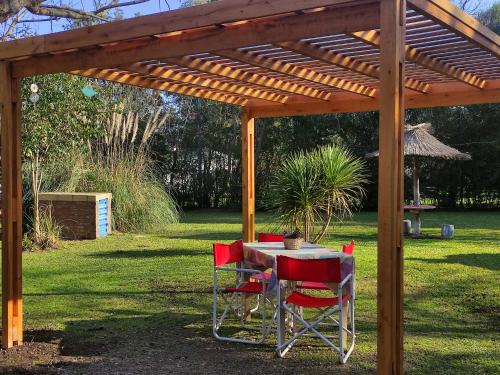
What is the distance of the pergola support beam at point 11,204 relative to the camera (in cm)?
504

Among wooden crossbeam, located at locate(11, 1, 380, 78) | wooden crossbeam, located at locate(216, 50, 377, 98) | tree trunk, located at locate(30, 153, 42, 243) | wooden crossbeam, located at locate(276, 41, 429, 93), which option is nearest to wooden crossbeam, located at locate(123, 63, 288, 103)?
wooden crossbeam, located at locate(11, 1, 380, 78)

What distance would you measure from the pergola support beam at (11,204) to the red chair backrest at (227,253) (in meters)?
1.73

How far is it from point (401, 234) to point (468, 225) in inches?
569

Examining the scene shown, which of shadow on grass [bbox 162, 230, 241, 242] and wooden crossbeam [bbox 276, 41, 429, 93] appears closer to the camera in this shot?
wooden crossbeam [bbox 276, 41, 429, 93]

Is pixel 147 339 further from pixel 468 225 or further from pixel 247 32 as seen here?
pixel 468 225

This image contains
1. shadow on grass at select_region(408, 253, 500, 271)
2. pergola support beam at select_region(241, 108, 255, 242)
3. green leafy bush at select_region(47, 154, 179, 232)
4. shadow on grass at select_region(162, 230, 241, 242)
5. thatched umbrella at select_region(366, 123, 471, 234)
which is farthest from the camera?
thatched umbrella at select_region(366, 123, 471, 234)

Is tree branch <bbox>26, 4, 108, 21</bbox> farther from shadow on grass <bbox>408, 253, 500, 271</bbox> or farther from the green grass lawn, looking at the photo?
shadow on grass <bbox>408, 253, 500, 271</bbox>

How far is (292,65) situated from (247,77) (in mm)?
570

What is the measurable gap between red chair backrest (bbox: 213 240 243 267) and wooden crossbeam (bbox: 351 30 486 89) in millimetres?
2314

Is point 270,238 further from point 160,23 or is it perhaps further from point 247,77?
point 160,23

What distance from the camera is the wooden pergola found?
3361 millimetres

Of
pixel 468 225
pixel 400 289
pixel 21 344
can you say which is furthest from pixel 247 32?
pixel 468 225

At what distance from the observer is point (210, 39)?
414cm

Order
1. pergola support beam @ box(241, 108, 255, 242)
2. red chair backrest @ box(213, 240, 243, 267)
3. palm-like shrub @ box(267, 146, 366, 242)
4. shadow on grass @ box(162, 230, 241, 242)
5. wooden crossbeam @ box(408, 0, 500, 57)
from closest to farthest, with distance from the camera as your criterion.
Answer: wooden crossbeam @ box(408, 0, 500, 57) → red chair backrest @ box(213, 240, 243, 267) → pergola support beam @ box(241, 108, 255, 242) → palm-like shrub @ box(267, 146, 366, 242) → shadow on grass @ box(162, 230, 241, 242)
